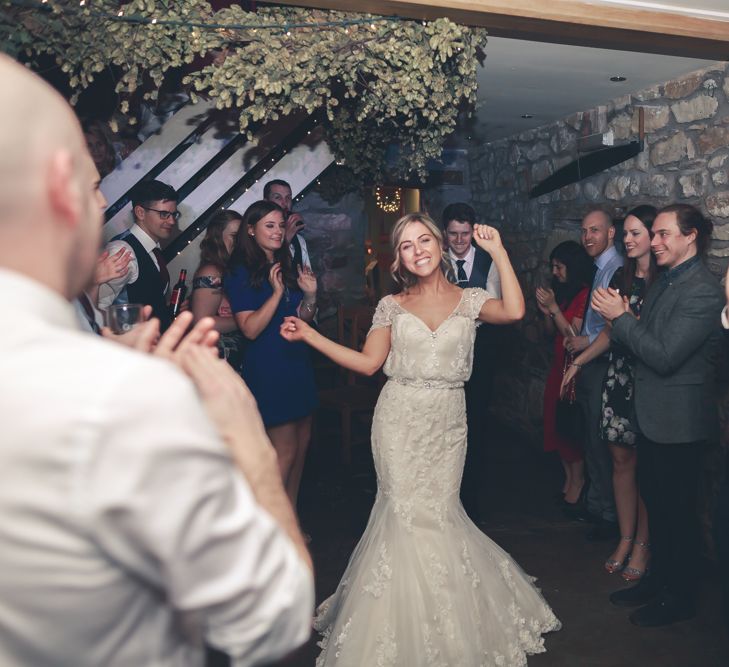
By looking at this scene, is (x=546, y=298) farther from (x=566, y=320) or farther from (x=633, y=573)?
(x=633, y=573)

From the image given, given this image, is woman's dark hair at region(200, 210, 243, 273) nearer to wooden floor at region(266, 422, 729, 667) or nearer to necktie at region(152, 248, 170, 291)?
necktie at region(152, 248, 170, 291)

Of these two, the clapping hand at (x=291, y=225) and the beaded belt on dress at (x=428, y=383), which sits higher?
the clapping hand at (x=291, y=225)

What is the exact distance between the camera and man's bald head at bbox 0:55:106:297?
2.09 feet

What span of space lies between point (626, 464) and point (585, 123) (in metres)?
2.59

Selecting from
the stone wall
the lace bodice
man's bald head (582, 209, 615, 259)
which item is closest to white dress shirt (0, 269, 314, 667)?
the lace bodice

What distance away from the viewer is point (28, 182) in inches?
25.4

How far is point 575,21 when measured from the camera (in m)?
2.83

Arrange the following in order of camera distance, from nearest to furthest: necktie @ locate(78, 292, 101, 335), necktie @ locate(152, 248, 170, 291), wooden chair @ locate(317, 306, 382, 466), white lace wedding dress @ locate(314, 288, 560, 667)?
1. necktie @ locate(78, 292, 101, 335)
2. white lace wedding dress @ locate(314, 288, 560, 667)
3. necktie @ locate(152, 248, 170, 291)
4. wooden chair @ locate(317, 306, 382, 466)

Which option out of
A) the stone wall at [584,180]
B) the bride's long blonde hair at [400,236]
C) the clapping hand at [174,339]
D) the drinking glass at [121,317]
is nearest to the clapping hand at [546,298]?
the stone wall at [584,180]

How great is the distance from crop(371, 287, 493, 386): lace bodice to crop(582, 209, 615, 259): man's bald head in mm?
1662

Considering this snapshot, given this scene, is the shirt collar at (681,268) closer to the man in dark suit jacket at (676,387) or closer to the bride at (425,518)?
the man in dark suit jacket at (676,387)

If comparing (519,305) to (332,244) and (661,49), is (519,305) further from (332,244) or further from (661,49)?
(332,244)

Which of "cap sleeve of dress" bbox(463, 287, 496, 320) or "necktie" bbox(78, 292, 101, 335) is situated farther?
"cap sleeve of dress" bbox(463, 287, 496, 320)

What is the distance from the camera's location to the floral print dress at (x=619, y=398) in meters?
3.46
